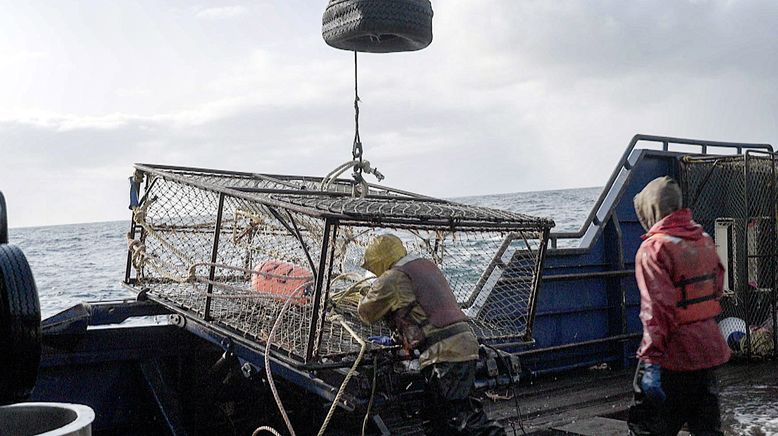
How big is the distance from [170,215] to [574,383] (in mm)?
4297

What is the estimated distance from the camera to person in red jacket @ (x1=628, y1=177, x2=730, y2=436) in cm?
429

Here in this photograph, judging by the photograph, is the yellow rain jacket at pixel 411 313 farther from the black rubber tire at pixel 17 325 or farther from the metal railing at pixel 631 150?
the metal railing at pixel 631 150

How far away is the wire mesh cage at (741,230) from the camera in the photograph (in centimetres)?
895

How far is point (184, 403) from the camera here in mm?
6625

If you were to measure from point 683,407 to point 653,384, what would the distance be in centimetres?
23

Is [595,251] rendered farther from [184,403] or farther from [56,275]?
[56,275]

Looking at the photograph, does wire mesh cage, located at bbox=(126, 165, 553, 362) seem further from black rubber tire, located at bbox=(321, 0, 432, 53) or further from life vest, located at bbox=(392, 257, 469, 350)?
black rubber tire, located at bbox=(321, 0, 432, 53)

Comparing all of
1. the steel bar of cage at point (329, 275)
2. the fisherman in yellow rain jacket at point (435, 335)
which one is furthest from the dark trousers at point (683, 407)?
the steel bar of cage at point (329, 275)

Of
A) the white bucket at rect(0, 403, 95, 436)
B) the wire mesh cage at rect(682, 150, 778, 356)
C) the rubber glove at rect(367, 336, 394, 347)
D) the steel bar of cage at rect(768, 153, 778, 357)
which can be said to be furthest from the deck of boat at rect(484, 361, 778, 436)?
the white bucket at rect(0, 403, 95, 436)

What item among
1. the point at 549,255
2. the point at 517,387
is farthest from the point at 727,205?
the point at 517,387

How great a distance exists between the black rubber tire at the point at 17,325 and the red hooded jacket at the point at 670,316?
10.0 feet

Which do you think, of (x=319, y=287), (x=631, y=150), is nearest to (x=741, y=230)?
(x=631, y=150)

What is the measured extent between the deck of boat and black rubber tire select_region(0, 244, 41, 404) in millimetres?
3365

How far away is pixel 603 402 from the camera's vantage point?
701 centimetres
